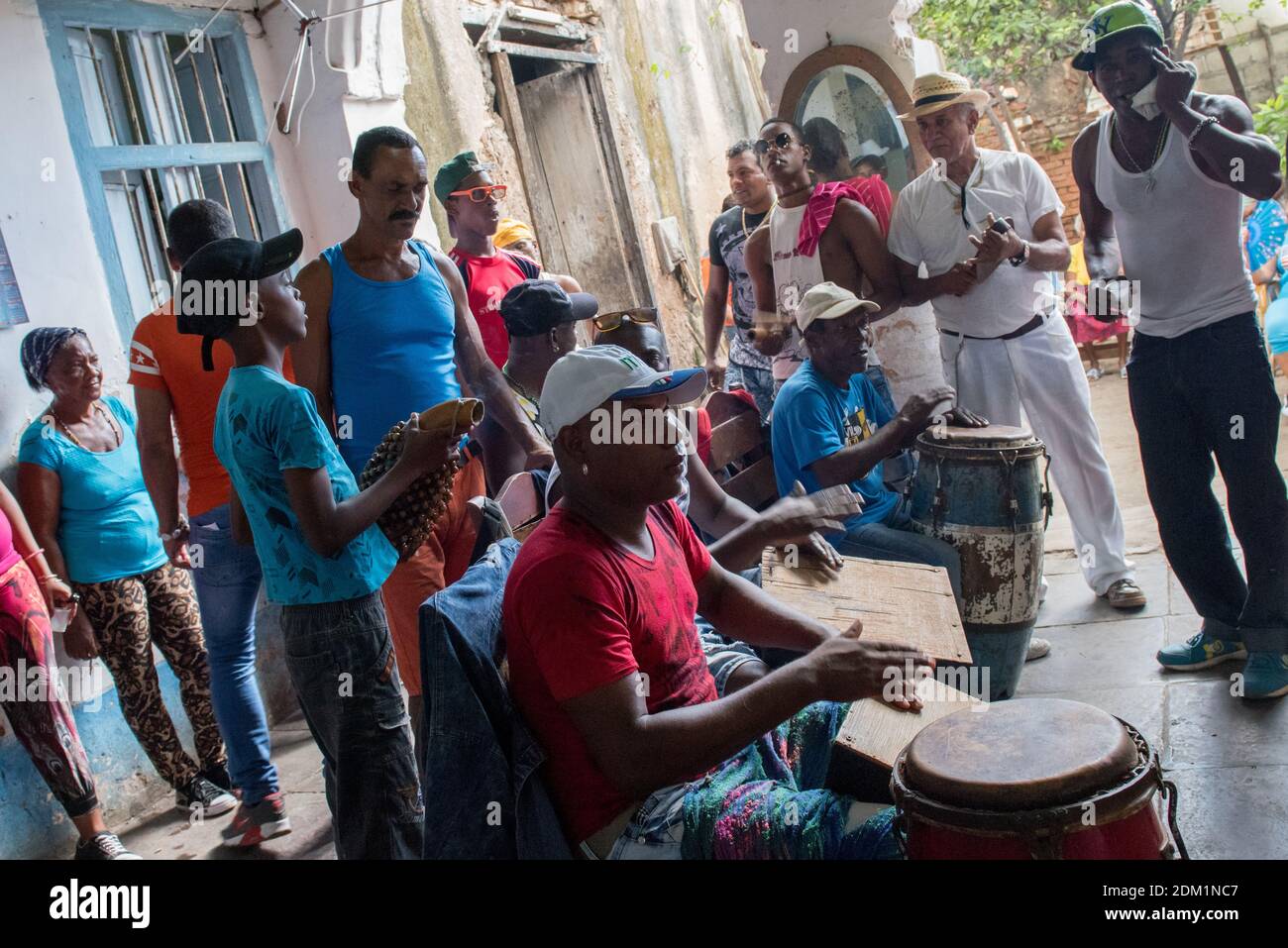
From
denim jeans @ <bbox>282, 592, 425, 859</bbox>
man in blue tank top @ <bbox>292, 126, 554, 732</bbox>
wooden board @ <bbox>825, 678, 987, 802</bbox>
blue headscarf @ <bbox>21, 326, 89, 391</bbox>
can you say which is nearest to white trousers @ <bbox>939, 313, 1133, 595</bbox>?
man in blue tank top @ <bbox>292, 126, 554, 732</bbox>

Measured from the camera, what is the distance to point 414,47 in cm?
781

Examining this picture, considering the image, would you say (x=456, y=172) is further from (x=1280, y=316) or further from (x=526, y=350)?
(x=1280, y=316)

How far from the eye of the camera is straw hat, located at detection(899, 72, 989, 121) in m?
4.80

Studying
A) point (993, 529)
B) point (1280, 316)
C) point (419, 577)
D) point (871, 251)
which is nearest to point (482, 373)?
point (419, 577)

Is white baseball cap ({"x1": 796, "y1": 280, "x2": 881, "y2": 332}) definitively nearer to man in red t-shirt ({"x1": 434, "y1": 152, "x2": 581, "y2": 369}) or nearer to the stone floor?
man in red t-shirt ({"x1": 434, "y1": 152, "x2": 581, "y2": 369})

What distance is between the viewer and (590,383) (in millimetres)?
2375

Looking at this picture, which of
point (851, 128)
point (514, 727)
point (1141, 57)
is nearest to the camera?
point (514, 727)

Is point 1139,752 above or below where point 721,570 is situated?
below

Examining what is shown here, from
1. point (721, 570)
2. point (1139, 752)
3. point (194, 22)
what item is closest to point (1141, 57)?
point (721, 570)

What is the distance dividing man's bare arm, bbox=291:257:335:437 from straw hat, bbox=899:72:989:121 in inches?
105

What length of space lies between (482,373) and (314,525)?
131 cm

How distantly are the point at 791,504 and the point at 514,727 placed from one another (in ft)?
4.05
